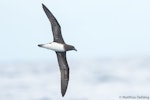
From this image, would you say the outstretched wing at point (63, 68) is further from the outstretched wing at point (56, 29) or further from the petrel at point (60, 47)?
the outstretched wing at point (56, 29)

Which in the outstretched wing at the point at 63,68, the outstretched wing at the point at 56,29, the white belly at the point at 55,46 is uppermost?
the outstretched wing at the point at 56,29

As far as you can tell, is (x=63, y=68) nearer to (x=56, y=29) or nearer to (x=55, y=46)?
(x=55, y=46)

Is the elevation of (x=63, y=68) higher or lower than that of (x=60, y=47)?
lower

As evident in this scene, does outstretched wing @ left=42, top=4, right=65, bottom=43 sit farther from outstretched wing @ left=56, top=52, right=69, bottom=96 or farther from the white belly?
outstretched wing @ left=56, top=52, right=69, bottom=96

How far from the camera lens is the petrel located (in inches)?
1172

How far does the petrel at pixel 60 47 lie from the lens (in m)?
29.8

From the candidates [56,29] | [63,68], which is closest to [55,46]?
[56,29]

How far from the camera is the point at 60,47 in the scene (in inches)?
1183

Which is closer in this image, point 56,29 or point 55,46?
point 55,46

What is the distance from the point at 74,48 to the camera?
3136cm

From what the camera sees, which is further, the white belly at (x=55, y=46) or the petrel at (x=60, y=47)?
the petrel at (x=60, y=47)

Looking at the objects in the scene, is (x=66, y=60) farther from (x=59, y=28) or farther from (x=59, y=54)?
(x=59, y=28)

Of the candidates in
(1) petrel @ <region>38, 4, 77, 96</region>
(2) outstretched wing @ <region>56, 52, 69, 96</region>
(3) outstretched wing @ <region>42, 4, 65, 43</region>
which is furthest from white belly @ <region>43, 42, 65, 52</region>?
(2) outstretched wing @ <region>56, 52, 69, 96</region>

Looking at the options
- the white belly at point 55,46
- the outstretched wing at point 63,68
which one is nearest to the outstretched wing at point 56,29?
the white belly at point 55,46
